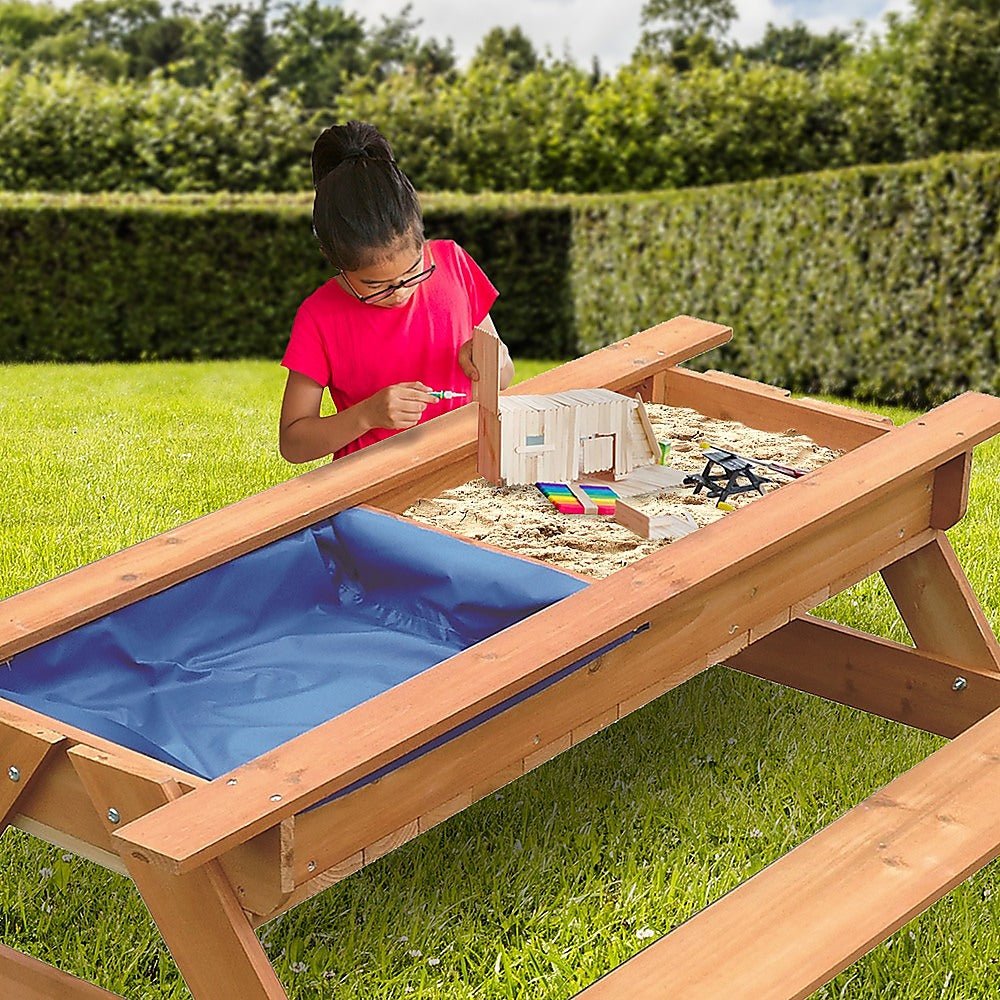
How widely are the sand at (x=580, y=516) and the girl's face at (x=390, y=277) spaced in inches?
16.8

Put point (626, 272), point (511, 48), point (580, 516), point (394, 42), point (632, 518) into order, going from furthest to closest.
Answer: point (394, 42) → point (511, 48) → point (626, 272) → point (580, 516) → point (632, 518)

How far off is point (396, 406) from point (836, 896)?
4.23 feet

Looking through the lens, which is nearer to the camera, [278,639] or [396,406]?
[278,639]

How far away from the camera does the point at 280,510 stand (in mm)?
2916

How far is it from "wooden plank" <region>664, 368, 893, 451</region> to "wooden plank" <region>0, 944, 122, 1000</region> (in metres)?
2.00

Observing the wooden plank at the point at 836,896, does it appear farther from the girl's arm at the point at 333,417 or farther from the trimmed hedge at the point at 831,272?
the trimmed hedge at the point at 831,272

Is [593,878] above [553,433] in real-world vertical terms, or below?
below

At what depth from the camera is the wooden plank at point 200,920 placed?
188 centimetres

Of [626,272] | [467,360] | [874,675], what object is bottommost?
[626,272]

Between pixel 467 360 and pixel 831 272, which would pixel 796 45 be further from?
pixel 467 360

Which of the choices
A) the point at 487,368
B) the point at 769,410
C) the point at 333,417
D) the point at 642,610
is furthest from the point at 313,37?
the point at 642,610

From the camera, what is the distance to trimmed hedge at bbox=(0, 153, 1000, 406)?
7477 mm

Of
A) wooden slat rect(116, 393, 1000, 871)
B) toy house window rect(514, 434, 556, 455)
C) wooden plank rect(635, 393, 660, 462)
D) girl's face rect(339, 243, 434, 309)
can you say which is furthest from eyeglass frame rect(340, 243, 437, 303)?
wooden slat rect(116, 393, 1000, 871)

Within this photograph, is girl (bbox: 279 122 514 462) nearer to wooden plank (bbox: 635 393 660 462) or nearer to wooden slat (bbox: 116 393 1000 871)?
wooden plank (bbox: 635 393 660 462)
